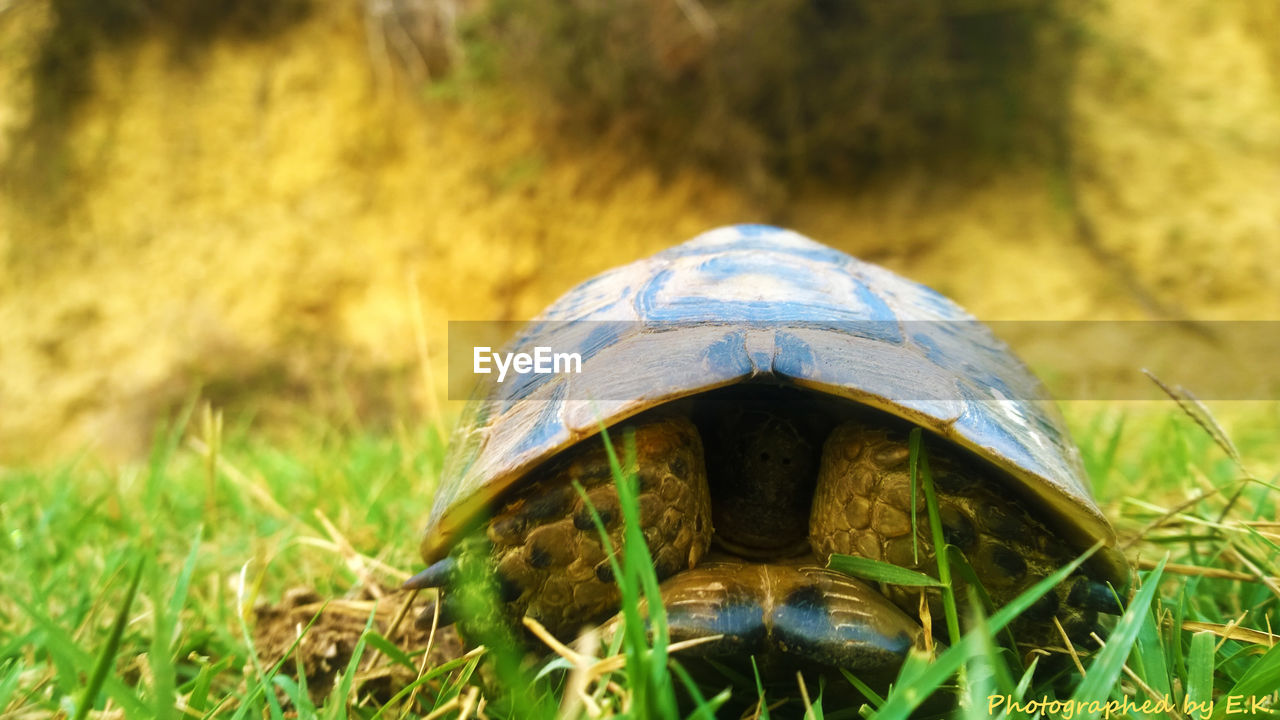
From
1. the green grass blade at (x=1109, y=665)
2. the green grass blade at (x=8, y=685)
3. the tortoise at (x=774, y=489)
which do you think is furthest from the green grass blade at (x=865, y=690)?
the green grass blade at (x=8, y=685)

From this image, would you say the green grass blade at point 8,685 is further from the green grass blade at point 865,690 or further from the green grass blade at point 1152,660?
the green grass blade at point 1152,660

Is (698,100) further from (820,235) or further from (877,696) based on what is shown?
(877,696)

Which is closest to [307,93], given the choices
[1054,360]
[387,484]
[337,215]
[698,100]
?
[337,215]

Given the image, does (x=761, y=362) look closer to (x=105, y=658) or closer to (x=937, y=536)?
(x=937, y=536)

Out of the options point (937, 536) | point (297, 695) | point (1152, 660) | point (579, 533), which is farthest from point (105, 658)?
point (1152, 660)

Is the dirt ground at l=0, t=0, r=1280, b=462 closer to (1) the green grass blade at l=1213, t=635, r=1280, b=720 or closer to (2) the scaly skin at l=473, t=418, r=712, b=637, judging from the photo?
(2) the scaly skin at l=473, t=418, r=712, b=637

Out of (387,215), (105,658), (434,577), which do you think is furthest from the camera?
(387,215)
